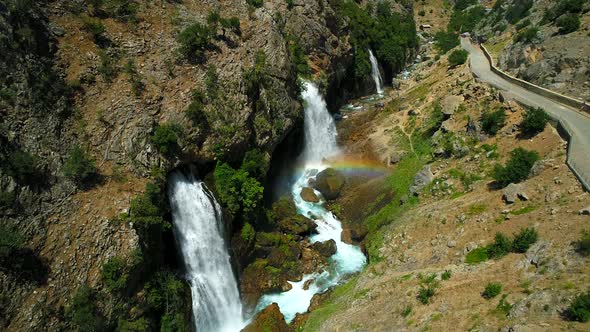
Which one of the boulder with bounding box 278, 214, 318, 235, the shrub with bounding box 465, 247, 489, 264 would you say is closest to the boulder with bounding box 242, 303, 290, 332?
the boulder with bounding box 278, 214, 318, 235

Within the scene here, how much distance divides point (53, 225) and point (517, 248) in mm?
23869

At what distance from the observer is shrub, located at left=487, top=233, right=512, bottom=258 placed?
66.6 ft

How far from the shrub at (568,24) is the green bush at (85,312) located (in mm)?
47027

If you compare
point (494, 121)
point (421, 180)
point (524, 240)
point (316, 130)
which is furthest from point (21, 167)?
point (494, 121)

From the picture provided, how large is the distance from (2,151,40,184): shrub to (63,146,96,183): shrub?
1.57 metres

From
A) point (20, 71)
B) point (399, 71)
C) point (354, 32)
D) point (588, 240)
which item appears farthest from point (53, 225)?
point (399, 71)

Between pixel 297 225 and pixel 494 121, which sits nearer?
pixel 297 225

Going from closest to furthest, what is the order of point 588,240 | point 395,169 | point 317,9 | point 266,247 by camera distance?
point 588,240
point 266,247
point 395,169
point 317,9

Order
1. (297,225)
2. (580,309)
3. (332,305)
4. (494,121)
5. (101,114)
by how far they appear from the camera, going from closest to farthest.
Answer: (580,309) < (101,114) < (332,305) < (297,225) < (494,121)

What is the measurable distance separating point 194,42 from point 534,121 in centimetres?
2730

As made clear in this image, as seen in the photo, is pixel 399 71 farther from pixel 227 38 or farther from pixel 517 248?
pixel 517 248

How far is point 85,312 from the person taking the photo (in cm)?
1819

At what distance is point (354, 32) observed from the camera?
60.6 meters

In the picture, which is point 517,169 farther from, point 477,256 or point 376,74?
point 376,74
